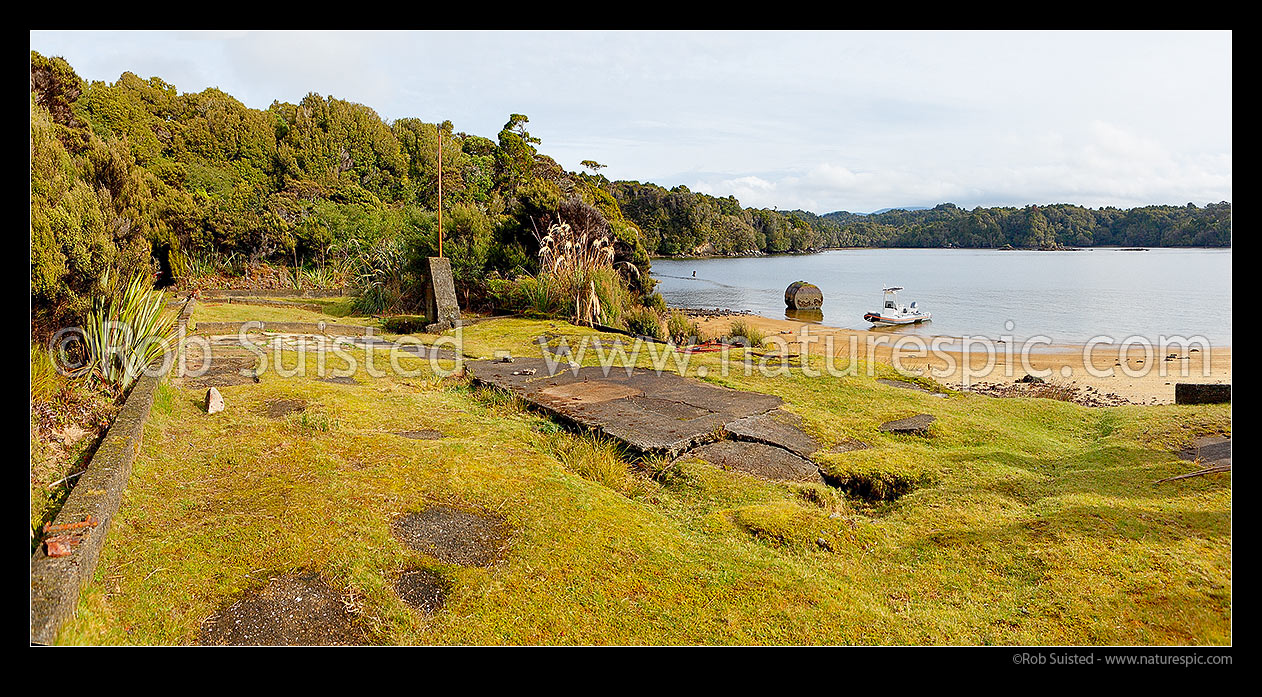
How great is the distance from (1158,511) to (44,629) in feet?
13.5

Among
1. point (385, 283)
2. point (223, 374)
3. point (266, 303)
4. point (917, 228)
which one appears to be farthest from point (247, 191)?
point (917, 228)

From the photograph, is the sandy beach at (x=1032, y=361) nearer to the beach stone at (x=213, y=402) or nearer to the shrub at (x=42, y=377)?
the beach stone at (x=213, y=402)

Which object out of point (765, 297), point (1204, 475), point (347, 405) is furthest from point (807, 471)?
point (765, 297)

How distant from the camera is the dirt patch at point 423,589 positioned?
2299mm

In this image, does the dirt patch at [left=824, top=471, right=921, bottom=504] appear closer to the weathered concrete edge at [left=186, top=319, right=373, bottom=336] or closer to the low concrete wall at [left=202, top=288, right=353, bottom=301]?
the weathered concrete edge at [left=186, top=319, right=373, bottom=336]

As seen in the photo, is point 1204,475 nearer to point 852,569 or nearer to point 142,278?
point 852,569

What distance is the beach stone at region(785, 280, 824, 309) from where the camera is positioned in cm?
2752

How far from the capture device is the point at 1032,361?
14.5 m

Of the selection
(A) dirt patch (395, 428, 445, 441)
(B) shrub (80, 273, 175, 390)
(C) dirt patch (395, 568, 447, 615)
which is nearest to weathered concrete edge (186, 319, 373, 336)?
(B) shrub (80, 273, 175, 390)

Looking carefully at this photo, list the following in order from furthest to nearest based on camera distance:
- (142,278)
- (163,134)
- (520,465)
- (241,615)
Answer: (163,134)
(142,278)
(520,465)
(241,615)

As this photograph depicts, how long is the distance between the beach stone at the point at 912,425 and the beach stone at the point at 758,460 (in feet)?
3.46

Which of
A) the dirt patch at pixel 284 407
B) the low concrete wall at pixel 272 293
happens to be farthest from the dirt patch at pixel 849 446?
the low concrete wall at pixel 272 293

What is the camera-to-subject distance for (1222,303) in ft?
95.0

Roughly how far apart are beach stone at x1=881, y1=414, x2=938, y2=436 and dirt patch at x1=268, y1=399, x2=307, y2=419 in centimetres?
415
